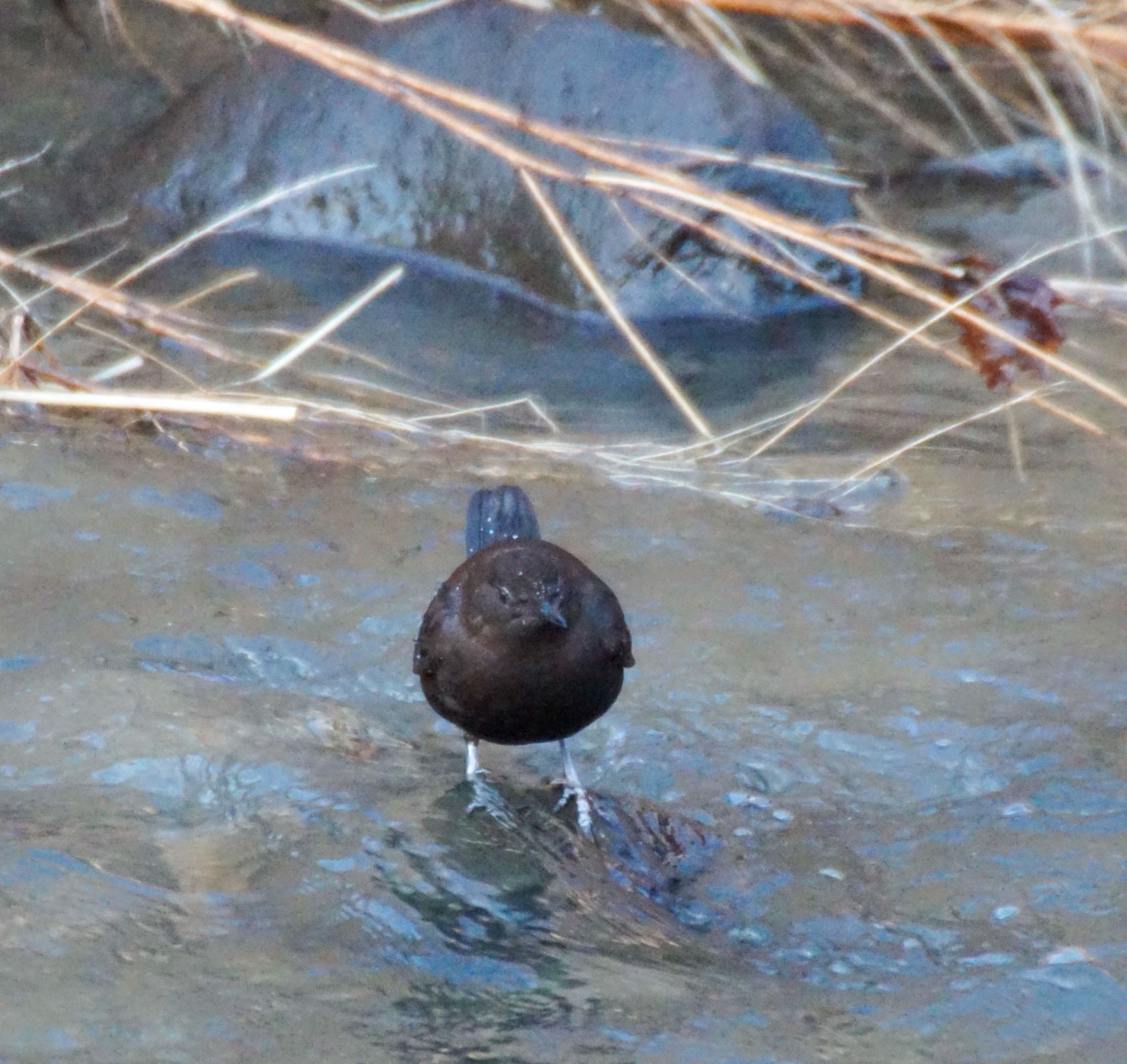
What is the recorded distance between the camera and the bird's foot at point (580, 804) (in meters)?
3.16

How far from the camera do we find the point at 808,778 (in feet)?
12.0

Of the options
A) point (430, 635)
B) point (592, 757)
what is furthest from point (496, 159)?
point (430, 635)

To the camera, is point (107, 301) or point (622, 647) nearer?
point (622, 647)

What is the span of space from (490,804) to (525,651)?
1.09 ft

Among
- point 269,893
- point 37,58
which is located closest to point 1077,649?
point 269,893

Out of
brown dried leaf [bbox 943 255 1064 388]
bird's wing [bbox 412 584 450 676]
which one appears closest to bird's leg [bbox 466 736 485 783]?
bird's wing [bbox 412 584 450 676]

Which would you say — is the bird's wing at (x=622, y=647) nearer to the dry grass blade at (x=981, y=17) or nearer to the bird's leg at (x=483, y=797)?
the bird's leg at (x=483, y=797)

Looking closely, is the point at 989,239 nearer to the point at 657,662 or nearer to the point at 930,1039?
the point at 657,662

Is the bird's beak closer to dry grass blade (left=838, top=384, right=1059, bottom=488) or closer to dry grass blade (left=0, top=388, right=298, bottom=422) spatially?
dry grass blade (left=0, top=388, right=298, bottom=422)

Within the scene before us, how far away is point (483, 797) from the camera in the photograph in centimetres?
326

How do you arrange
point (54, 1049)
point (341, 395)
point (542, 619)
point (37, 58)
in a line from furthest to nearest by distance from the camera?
point (37, 58) < point (341, 395) < point (542, 619) < point (54, 1049)

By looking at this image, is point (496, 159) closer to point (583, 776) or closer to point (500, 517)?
point (500, 517)

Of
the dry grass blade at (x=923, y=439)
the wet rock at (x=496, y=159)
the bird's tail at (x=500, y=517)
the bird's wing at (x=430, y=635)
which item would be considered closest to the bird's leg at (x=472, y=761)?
the bird's wing at (x=430, y=635)

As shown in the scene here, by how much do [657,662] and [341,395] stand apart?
203 centimetres
